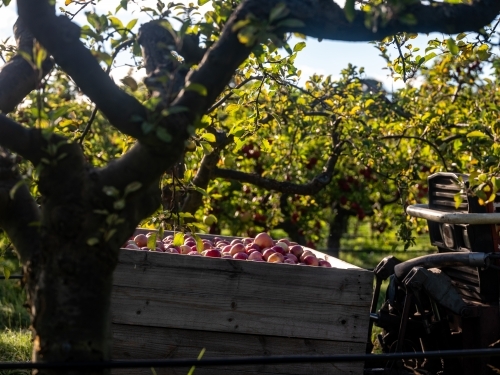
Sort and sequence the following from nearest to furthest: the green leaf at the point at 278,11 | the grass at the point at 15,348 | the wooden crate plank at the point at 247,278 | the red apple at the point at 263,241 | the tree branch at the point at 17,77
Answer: the green leaf at the point at 278,11, the tree branch at the point at 17,77, the wooden crate plank at the point at 247,278, the red apple at the point at 263,241, the grass at the point at 15,348

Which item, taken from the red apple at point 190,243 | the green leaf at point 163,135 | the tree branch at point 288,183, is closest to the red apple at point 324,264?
the red apple at point 190,243

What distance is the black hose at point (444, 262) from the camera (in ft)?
12.6

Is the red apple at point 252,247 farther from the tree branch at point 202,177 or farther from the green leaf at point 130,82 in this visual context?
the green leaf at point 130,82

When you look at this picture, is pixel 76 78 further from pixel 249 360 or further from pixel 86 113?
pixel 86 113

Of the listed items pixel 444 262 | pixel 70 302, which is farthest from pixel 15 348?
pixel 70 302

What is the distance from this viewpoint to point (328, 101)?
21.2 ft

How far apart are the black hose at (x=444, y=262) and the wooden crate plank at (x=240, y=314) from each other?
0.55m

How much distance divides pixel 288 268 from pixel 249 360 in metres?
1.28

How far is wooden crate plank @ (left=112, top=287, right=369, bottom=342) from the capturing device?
3.61 m

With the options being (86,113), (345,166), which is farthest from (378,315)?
(345,166)

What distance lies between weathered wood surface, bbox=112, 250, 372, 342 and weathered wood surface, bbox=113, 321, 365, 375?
36 mm

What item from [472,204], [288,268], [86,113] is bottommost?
[288,268]

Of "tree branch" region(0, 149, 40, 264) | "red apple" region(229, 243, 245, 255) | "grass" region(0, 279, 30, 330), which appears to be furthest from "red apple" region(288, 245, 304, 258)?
"grass" region(0, 279, 30, 330)

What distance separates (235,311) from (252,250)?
0.60 metres
